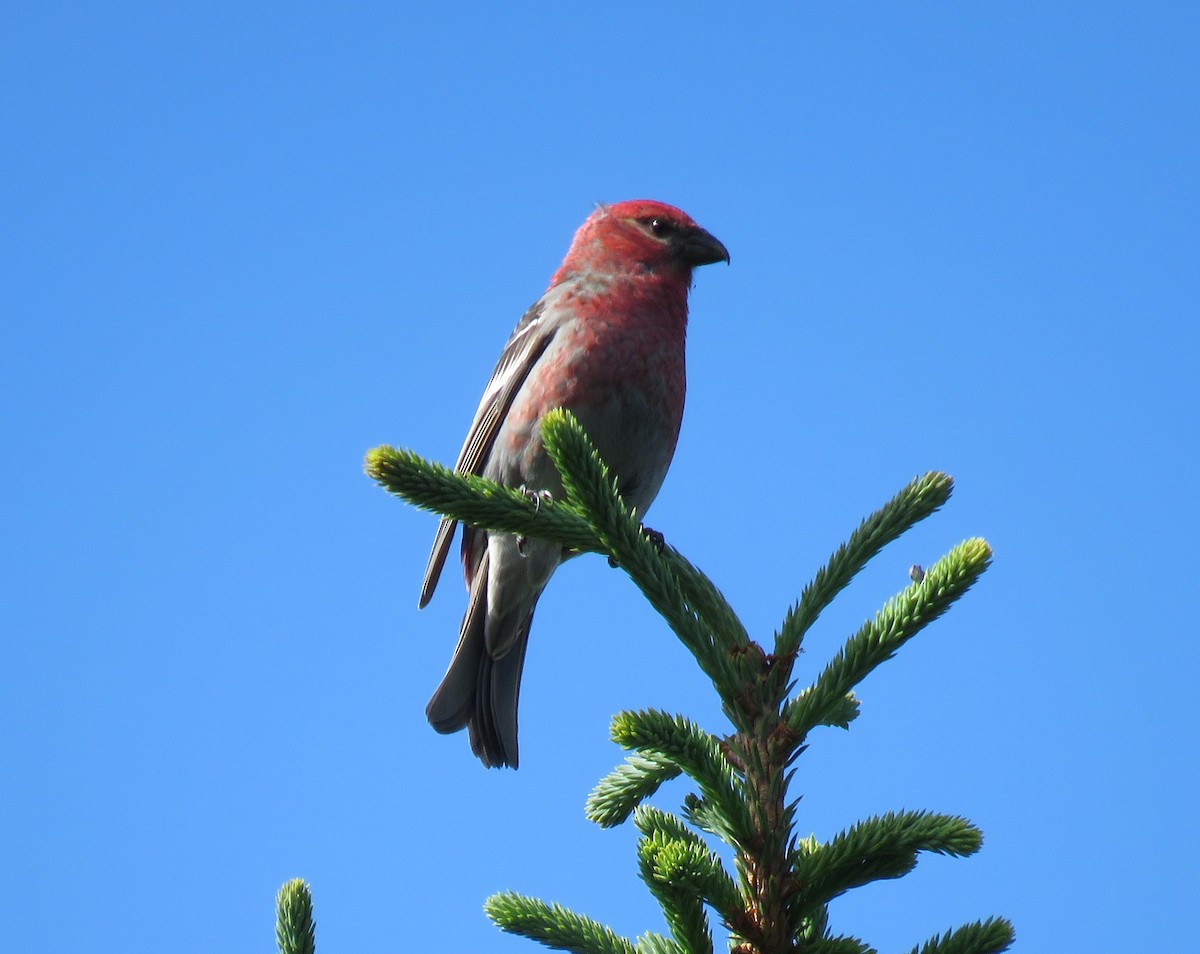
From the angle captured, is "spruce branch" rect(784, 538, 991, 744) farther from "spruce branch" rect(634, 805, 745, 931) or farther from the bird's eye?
the bird's eye

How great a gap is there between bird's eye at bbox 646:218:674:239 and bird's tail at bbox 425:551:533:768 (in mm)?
1825

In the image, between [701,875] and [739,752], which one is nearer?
[701,875]

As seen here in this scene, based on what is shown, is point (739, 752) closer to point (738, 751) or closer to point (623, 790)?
point (738, 751)

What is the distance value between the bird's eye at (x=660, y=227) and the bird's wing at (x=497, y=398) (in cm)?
68

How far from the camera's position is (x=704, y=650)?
7.08ft

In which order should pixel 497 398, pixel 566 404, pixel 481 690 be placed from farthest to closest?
1. pixel 481 690
2. pixel 497 398
3. pixel 566 404

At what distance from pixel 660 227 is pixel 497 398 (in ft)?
4.16

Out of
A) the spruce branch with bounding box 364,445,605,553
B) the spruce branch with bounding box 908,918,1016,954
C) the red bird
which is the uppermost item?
the red bird

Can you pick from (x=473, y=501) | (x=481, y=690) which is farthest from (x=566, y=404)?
(x=473, y=501)

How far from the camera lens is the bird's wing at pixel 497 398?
17.1ft

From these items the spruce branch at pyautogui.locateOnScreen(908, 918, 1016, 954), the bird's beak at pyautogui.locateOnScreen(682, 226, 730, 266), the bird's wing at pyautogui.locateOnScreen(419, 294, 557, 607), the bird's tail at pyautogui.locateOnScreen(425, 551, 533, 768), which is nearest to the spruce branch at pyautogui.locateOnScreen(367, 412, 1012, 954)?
the spruce branch at pyautogui.locateOnScreen(908, 918, 1016, 954)

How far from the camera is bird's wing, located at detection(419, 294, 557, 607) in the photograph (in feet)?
17.1

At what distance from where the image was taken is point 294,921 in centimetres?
178

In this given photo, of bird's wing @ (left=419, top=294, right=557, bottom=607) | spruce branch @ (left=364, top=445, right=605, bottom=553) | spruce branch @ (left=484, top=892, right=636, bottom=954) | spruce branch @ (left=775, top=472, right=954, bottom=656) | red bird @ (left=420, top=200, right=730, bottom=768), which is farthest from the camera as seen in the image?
bird's wing @ (left=419, top=294, right=557, bottom=607)
